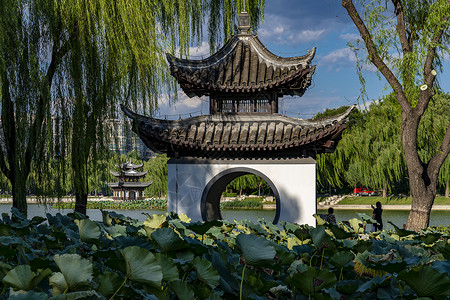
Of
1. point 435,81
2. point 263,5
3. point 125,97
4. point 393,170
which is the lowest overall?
point 393,170

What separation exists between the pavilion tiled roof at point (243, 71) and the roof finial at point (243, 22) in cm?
11

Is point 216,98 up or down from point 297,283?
up

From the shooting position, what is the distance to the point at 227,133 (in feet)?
31.0

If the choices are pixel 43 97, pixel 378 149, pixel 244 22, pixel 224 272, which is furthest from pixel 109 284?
pixel 378 149

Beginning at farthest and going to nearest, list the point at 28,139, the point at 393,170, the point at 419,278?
1. the point at 393,170
2. the point at 28,139
3. the point at 419,278

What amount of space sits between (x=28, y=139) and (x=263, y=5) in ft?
19.7

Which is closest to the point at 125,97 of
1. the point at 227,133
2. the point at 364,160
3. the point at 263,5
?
the point at 227,133

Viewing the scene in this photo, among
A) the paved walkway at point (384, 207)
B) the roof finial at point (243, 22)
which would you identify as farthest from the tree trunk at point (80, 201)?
the paved walkway at point (384, 207)

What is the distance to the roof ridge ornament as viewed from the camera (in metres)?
9.71

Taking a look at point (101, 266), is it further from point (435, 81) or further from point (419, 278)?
point (435, 81)

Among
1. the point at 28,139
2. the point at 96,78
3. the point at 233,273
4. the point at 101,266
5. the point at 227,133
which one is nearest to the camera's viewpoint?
the point at 233,273

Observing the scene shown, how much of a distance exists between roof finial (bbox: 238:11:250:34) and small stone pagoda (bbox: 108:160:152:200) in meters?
33.6

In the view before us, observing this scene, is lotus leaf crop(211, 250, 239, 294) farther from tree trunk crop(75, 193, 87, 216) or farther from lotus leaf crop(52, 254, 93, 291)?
tree trunk crop(75, 193, 87, 216)

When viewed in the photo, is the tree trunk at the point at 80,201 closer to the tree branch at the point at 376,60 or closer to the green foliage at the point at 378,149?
the tree branch at the point at 376,60
